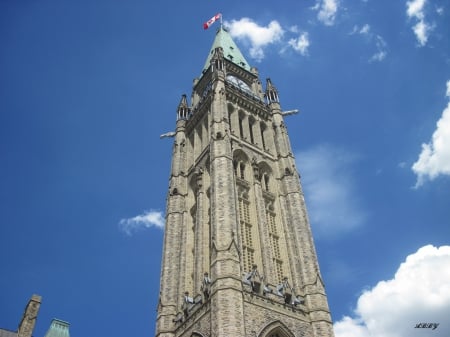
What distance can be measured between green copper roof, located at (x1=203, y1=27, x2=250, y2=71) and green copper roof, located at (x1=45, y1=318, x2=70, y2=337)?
3609 centimetres

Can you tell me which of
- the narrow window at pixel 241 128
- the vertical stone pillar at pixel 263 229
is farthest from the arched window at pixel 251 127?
the vertical stone pillar at pixel 263 229

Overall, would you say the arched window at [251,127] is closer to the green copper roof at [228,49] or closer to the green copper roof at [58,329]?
the green copper roof at [228,49]

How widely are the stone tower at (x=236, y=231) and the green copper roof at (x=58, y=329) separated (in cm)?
1029

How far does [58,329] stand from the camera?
39.3 meters

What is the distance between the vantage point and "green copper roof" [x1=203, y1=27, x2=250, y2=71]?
61.4 m

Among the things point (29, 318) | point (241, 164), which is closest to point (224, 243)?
point (241, 164)

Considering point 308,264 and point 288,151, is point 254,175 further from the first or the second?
point 308,264

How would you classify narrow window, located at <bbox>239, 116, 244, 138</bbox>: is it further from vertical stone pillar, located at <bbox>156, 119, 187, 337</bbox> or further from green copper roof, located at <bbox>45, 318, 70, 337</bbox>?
green copper roof, located at <bbox>45, 318, 70, 337</bbox>

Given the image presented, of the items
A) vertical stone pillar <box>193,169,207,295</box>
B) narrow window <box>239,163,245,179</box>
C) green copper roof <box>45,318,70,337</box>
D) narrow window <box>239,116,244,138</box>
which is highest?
narrow window <box>239,116,244,138</box>

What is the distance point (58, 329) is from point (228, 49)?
41991 mm

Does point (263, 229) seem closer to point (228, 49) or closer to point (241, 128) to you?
point (241, 128)

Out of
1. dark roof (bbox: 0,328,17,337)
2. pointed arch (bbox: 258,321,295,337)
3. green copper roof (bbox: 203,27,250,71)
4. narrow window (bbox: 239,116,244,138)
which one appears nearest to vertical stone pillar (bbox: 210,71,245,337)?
pointed arch (bbox: 258,321,295,337)

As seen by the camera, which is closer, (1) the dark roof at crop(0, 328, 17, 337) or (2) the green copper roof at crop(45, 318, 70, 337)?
(1) the dark roof at crop(0, 328, 17, 337)

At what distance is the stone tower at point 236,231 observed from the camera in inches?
1155
